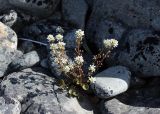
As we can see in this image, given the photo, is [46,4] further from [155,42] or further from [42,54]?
[155,42]

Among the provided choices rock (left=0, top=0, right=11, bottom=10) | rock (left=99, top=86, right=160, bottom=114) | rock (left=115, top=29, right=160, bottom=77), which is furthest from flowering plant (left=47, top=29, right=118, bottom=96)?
rock (left=0, top=0, right=11, bottom=10)

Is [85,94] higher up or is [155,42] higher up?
[155,42]

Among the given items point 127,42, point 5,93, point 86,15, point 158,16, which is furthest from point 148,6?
point 5,93

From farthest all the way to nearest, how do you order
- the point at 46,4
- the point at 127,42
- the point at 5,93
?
the point at 46,4 → the point at 127,42 → the point at 5,93

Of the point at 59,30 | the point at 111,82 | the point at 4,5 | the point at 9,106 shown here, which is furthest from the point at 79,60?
the point at 4,5

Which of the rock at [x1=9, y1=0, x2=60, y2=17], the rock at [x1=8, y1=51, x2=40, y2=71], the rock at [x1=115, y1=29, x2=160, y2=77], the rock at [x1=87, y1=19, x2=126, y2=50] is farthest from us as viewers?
the rock at [x1=9, y1=0, x2=60, y2=17]

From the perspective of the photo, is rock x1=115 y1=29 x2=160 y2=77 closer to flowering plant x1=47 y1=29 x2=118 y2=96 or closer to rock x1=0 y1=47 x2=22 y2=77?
flowering plant x1=47 y1=29 x2=118 y2=96

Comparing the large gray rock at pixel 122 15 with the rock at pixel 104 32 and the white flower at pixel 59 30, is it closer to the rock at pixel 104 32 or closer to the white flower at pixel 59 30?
the rock at pixel 104 32
